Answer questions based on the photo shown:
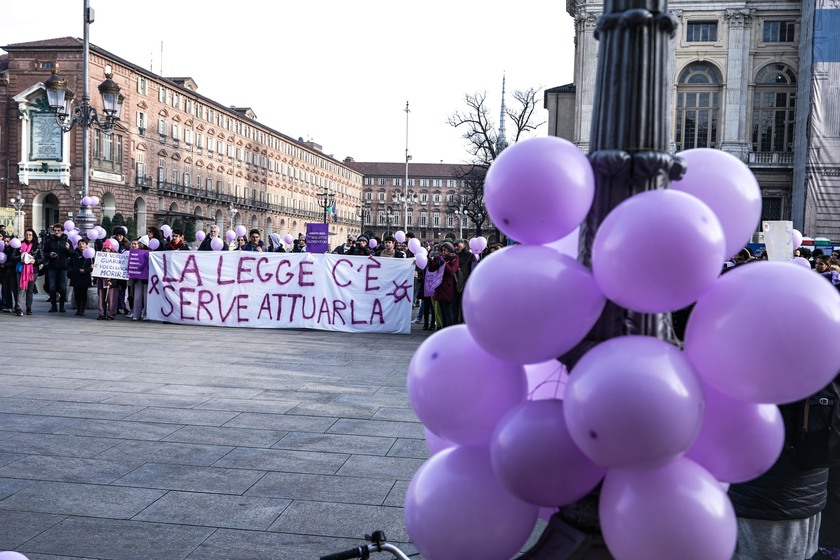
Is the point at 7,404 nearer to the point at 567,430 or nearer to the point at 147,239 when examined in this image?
the point at 567,430

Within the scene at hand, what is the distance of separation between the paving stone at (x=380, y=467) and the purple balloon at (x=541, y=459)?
365 centimetres

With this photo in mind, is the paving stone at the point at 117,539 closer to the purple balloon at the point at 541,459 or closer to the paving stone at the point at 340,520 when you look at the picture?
the paving stone at the point at 340,520

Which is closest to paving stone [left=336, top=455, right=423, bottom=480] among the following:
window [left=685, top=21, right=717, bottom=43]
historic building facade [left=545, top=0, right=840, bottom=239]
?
historic building facade [left=545, top=0, right=840, bottom=239]

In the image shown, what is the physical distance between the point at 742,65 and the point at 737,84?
1.01 m

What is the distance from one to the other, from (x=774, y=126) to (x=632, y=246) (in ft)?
150

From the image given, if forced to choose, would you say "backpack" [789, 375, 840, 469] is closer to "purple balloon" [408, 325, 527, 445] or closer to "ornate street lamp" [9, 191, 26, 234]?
"purple balloon" [408, 325, 527, 445]

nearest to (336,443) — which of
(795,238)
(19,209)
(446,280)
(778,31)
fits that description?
(795,238)

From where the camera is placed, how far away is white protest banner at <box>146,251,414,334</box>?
47.5 feet

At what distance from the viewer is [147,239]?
51.2 feet

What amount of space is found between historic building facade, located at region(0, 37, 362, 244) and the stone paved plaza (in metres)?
25.6

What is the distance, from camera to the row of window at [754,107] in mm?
41938

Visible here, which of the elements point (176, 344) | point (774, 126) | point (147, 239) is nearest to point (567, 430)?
point (176, 344)

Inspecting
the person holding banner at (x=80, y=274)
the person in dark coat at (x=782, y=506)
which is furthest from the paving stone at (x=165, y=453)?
the person holding banner at (x=80, y=274)

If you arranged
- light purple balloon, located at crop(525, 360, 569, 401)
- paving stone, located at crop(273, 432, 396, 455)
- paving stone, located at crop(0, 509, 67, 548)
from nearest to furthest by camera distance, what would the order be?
light purple balloon, located at crop(525, 360, 569, 401) < paving stone, located at crop(0, 509, 67, 548) < paving stone, located at crop(273, 432, 396, 455)
